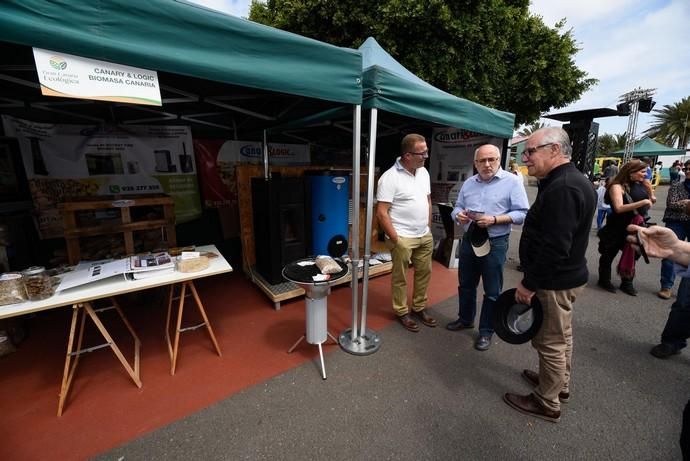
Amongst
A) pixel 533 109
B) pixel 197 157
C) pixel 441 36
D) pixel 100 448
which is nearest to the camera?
pixel 100 448

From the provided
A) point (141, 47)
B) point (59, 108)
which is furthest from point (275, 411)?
point (59, 108)

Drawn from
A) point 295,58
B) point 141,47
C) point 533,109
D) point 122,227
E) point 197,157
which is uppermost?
point 533,109

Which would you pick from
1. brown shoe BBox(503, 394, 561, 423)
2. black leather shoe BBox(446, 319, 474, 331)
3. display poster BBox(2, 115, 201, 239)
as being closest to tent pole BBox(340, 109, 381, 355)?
black leather shoe BBox(446, 319, 474, 331)

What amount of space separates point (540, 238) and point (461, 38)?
652 centimetres

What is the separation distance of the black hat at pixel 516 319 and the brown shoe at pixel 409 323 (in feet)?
3.27

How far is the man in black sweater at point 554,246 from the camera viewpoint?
1489 millimetres

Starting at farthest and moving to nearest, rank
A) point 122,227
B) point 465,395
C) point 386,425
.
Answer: point 122,227 < point 465,395 < point 386,425

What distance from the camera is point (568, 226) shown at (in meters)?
1.48

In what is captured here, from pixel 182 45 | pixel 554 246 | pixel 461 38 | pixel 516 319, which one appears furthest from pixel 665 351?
pixel 461 38

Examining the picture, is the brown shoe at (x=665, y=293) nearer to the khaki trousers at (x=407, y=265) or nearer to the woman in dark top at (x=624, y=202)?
the woman in dark top at (x=624, y=202)

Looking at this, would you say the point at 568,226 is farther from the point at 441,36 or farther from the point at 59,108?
the point at 441,36

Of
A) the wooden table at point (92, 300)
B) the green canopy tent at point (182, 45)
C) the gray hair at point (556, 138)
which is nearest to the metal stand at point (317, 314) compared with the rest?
the wooden table at point (92, 300)

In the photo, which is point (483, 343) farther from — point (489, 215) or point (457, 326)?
point (489, 215)

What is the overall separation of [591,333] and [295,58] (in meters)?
3.55
